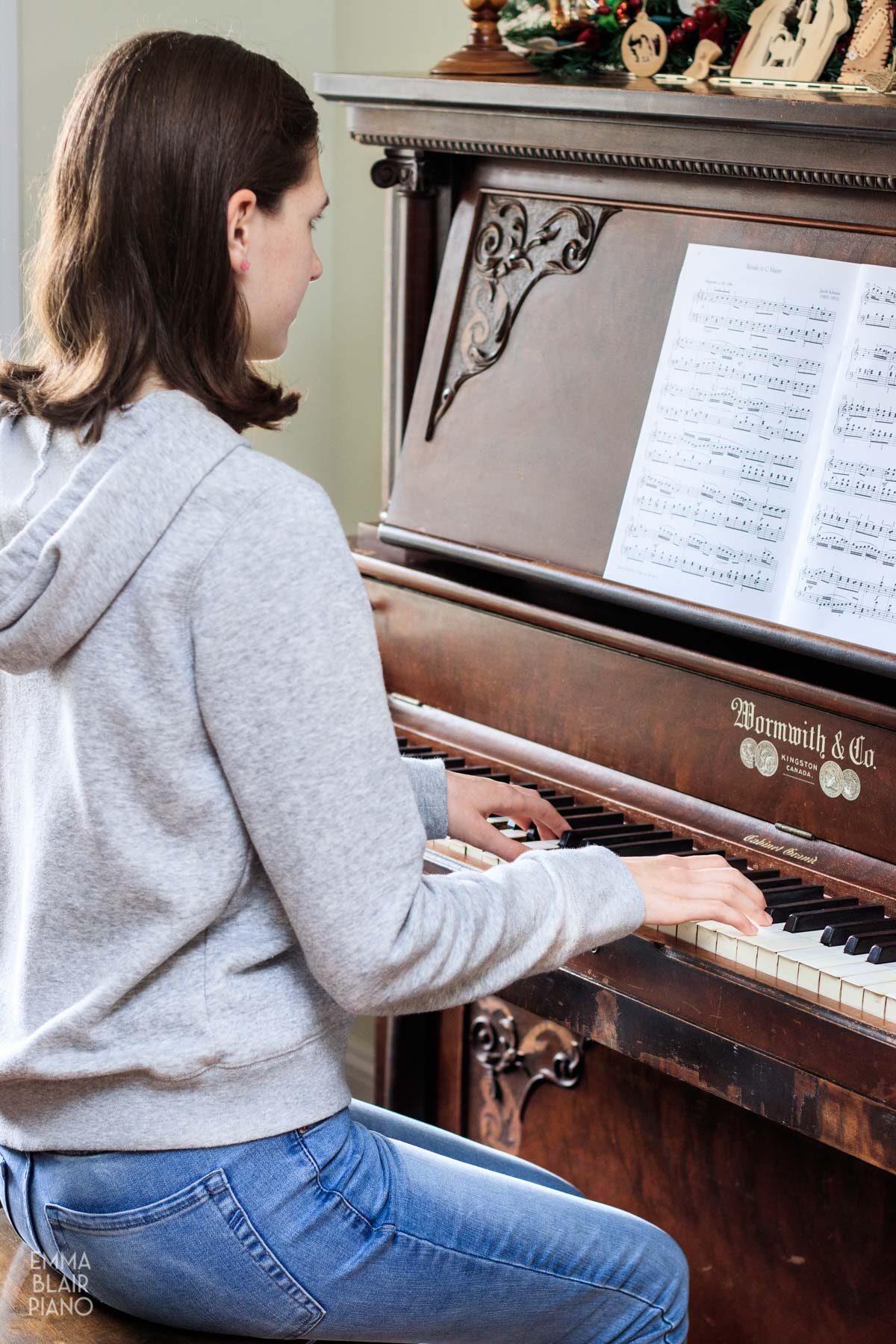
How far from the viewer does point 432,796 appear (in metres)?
1.64

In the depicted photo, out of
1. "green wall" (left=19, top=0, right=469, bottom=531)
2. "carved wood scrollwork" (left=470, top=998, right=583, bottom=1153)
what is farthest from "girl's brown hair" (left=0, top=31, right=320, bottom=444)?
"green wall" (left=19, top=0, right=469, bottom=531)

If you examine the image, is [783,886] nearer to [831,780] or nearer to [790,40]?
[831,780]

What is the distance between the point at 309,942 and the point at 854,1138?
553 millimetres

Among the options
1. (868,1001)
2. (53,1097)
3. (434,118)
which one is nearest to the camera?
(53,1097)

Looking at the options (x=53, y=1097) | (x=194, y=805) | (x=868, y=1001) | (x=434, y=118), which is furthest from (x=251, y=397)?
(x=434, y=118)

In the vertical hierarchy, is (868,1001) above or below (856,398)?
below

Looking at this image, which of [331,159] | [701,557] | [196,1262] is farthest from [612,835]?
[331,159]

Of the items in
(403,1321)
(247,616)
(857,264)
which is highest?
(857,264)

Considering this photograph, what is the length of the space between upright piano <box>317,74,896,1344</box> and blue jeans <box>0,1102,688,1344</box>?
26 cm

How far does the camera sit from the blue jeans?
1184 millimetres

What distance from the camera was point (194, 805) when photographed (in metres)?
1.13

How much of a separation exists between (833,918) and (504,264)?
1005 millimetres

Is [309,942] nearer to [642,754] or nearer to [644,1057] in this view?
[644,1057]

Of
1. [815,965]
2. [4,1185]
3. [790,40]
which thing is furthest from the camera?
[790,40]
